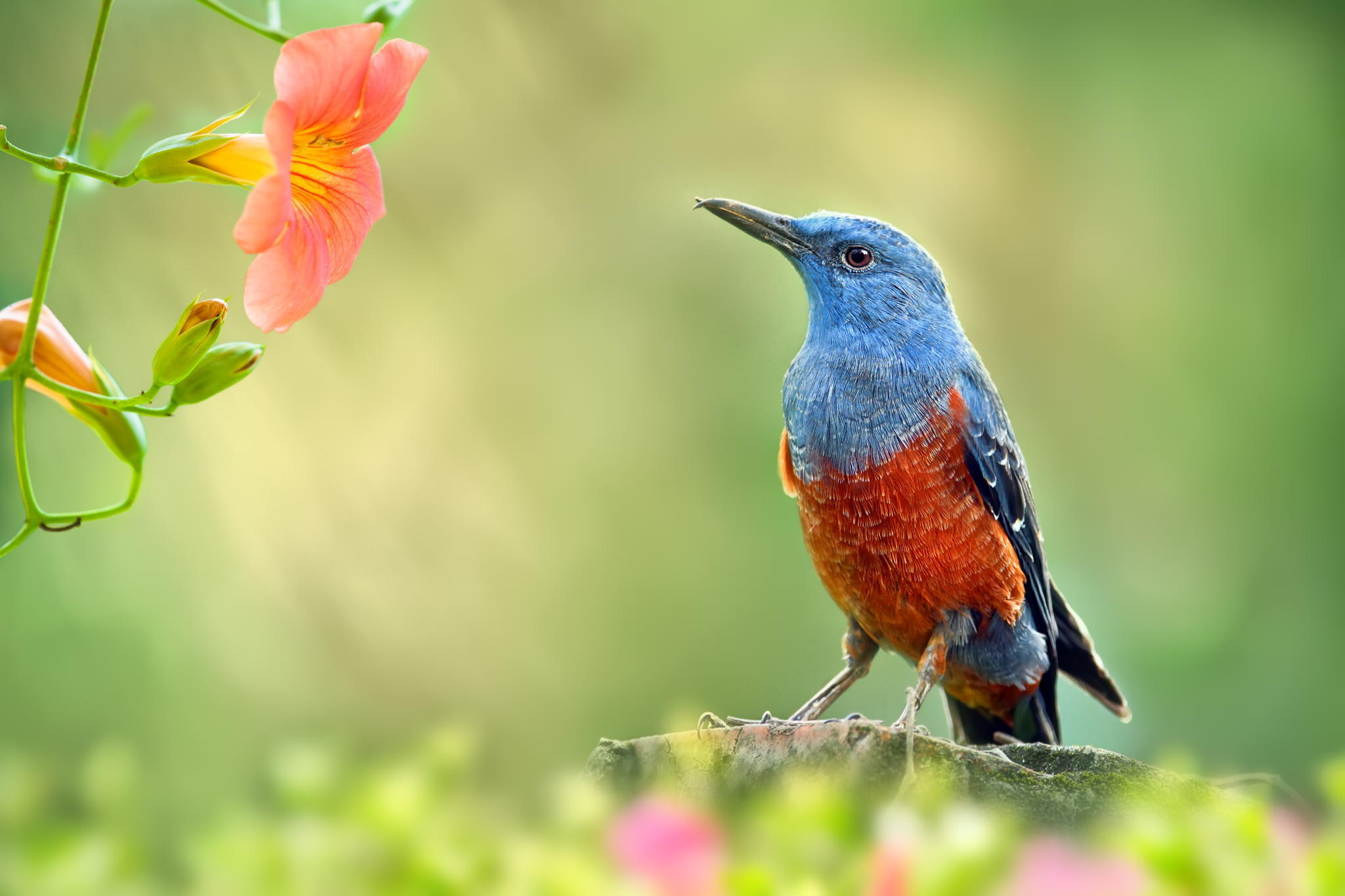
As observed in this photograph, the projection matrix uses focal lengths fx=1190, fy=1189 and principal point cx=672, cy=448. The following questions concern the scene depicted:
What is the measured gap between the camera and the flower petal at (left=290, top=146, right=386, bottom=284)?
67cm

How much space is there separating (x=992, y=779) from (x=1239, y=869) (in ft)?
1.33

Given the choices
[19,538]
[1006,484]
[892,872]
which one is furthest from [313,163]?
[1006,484]

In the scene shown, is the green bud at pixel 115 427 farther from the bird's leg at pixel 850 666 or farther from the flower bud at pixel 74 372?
the bird's leg at pixel 850 666

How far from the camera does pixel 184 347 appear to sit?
609 millimetres

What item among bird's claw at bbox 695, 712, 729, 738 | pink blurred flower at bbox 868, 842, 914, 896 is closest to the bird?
bird's claw at bbox 695, 712, 729, 738

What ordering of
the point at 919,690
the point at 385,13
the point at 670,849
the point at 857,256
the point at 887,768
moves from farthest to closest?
the point at 857,256
the point at 919,690
the point at 887,768
the point at 670,849
the point at 385,13

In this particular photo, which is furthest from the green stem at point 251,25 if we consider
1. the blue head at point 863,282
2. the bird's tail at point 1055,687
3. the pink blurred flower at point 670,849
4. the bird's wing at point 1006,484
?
the bird's tail at point 1055,687

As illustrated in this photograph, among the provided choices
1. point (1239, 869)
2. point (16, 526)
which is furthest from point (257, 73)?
point (1239, 869)

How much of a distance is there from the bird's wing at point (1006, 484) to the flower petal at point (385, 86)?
0.75 m

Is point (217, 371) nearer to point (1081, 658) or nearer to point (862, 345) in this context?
point (862, 345)

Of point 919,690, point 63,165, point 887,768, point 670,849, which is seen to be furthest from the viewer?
point 919,690

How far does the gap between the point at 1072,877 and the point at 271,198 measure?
575mm

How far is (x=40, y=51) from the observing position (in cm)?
188

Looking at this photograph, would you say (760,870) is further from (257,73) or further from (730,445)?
(257,73)
